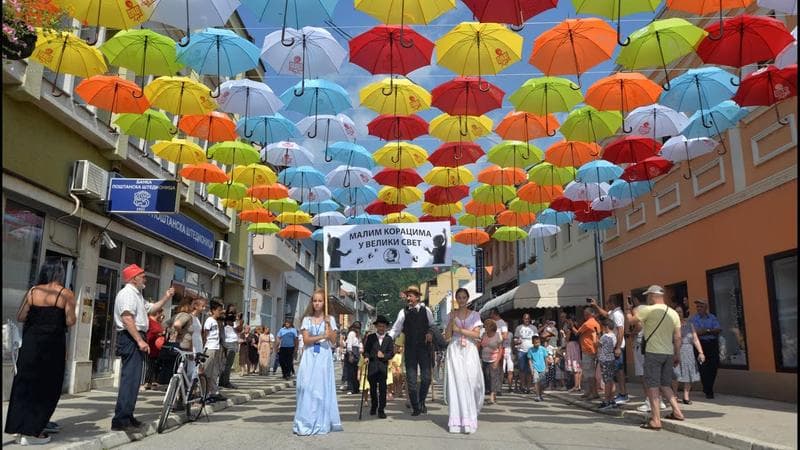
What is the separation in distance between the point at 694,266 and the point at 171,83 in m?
13.0

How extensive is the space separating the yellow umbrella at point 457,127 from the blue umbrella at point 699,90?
354cm

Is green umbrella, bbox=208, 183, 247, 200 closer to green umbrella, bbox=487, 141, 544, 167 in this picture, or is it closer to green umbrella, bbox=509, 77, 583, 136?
green umbrella, bbox=487, 141, 544, 167

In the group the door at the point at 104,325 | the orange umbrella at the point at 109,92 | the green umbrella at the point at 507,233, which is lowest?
the door at the point at 104,325

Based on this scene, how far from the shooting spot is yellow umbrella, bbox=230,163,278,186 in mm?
15305

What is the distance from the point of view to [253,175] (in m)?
15.4

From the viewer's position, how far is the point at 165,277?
1850 cm

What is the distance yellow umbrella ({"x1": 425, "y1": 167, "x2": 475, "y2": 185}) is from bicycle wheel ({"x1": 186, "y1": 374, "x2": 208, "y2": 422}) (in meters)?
8.12

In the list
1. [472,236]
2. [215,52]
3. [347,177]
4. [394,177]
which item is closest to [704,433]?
[215,52]

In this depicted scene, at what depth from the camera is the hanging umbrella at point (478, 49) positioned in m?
9.87

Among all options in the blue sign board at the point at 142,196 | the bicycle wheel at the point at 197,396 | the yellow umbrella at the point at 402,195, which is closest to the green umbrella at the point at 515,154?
the yellow umbrella at the point at 402,195

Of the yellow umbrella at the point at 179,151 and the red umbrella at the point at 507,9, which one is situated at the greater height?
the red umbrella at the point at 507,9

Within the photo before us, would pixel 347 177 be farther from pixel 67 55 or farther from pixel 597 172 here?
pixel 67 55

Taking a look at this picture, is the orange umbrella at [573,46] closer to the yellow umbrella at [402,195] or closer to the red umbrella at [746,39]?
the red umbrella at [746,39]

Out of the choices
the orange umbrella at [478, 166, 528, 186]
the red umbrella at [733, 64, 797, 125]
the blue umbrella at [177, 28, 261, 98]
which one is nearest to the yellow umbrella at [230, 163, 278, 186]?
the blue umbrella at [177, 28, 261, 98]
